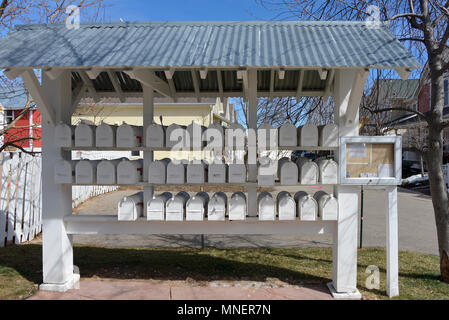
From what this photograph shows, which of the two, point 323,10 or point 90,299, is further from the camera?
point 323,10

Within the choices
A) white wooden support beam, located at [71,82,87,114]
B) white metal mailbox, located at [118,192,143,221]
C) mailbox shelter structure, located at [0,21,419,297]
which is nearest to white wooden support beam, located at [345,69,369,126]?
mailbox shelter structure, located at [0,21,419,297]

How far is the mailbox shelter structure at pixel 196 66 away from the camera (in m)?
3.56

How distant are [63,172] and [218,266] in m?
2.58

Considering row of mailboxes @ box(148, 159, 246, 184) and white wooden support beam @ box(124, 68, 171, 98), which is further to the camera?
row of mailboxes @ box(148, 159, 246, 184)

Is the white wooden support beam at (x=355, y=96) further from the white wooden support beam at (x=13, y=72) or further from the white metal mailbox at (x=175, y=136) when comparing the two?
the white wooden support beam at (x=13, y=72)

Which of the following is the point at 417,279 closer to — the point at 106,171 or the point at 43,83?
the point at 106,171

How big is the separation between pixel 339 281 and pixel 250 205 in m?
1.38

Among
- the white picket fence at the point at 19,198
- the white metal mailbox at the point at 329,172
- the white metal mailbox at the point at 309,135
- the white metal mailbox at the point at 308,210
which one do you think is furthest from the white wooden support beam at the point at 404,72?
the white picket fence at the point at 19,198

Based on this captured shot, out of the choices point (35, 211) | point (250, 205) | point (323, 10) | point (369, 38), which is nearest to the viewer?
point (369, 38)

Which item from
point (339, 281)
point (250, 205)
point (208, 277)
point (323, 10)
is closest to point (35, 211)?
point (208, 277)

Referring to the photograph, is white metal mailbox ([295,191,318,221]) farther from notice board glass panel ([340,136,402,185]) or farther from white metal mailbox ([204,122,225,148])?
white metal mailbox ([204,122,225,148])

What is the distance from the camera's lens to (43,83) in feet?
13.6

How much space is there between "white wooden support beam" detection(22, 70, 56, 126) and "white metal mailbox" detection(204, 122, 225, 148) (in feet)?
6.09

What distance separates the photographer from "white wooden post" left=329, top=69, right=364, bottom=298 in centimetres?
399
